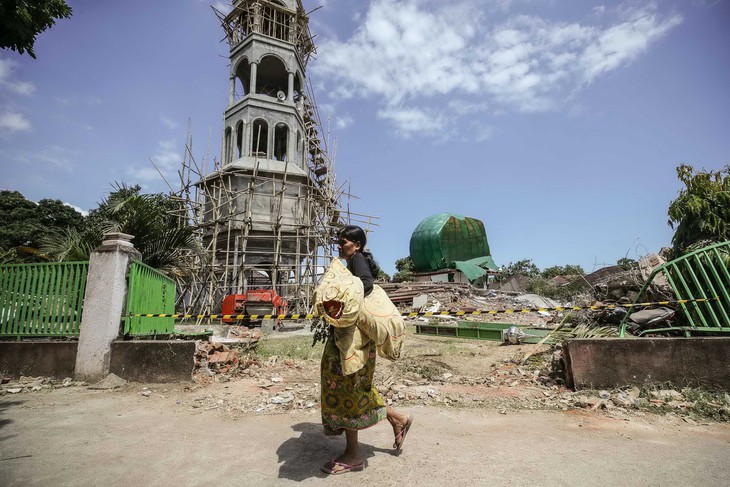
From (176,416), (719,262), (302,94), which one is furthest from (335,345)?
(302,94)

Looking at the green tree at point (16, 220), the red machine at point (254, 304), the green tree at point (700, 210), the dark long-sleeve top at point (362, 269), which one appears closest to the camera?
the dark long-sleeve top at point (362, 269)

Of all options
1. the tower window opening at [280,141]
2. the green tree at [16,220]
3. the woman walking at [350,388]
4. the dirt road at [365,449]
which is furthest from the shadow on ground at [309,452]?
the green tree at [16,220]

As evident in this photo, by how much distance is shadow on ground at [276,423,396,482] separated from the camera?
102 inches

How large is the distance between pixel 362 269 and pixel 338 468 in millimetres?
1347

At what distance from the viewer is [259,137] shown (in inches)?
830

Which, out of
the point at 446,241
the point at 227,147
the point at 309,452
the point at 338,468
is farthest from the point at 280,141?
the point at 338,468

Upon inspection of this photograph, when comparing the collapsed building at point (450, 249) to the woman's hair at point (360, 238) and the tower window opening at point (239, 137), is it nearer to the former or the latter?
the tower window opening at point (239, 137)

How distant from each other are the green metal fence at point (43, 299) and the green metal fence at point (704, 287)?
774cm

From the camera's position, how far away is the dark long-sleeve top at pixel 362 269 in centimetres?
275

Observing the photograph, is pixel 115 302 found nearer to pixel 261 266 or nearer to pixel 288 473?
pixel 288 473

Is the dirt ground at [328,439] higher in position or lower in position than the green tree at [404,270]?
lower

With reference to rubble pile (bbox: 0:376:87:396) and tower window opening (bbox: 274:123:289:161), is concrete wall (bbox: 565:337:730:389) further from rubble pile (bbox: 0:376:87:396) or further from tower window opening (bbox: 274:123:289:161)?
tower window opening (bbox: 274:123:289:161)

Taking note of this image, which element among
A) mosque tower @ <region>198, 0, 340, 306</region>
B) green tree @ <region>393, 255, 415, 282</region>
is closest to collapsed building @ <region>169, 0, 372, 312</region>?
mosque tower @ <region>198, 0, 340, 306</region>

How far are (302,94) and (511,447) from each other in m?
22.4
